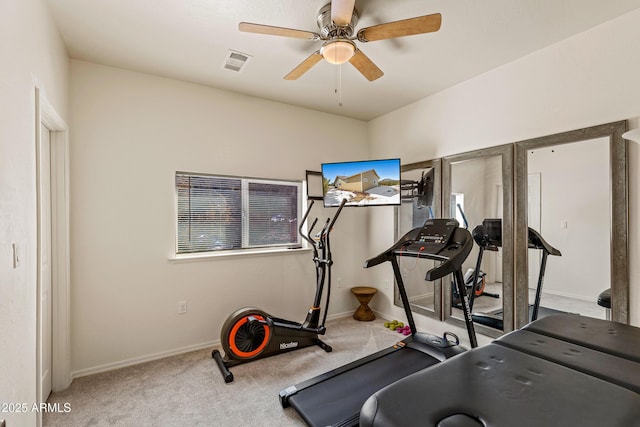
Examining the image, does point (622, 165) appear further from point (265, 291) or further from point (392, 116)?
point (265, 291)

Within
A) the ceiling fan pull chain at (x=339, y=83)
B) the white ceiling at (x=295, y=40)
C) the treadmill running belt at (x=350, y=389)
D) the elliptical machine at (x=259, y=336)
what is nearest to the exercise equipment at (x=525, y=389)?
the treadmill running belt at (x=350, y=389)

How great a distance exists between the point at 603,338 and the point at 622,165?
146cm

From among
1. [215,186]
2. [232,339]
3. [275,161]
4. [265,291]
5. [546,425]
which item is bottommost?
[232,339]

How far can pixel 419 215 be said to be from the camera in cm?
360

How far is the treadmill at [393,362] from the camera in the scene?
1974 mm

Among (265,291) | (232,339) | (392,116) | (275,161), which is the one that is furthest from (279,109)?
(232,339)

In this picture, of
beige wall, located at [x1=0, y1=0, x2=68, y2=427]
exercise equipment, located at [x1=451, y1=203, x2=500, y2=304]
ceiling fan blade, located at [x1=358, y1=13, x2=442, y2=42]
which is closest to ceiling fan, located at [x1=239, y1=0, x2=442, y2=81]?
ceiling fan blade, located at [x1=358, y1=13, x2=442, y2=42]

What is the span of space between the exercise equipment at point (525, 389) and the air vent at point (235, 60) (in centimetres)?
268

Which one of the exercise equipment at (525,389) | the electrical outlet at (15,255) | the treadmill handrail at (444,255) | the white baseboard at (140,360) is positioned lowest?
the white baseboard at (140,360)

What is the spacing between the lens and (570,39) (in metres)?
2.33

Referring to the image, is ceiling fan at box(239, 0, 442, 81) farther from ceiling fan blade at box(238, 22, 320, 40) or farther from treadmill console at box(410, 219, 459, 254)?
treadmill console at box(410, 219, 459, 254)

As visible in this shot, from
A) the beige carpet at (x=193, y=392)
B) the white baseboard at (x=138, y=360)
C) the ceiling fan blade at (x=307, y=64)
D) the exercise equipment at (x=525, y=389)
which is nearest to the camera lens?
the exercise equipment at (x=525, y=389)

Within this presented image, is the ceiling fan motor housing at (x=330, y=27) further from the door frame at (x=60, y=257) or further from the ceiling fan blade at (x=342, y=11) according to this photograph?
the door frame at (x=60, y=257)

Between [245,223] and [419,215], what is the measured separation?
6.92 ft
